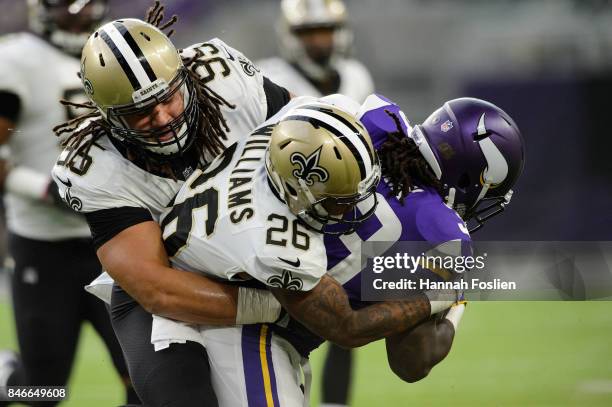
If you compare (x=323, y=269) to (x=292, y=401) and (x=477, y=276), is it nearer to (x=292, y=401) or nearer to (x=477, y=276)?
(x=292, y=401)

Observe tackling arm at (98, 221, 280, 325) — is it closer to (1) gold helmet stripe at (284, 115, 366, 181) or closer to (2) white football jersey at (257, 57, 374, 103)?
(1) gold helmet stripe at (284, 115, 366, 181)

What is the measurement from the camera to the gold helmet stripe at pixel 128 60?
9.06 ft

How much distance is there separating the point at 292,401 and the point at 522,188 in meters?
4.70

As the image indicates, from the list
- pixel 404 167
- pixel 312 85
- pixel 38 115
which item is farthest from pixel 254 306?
pixel 312 85

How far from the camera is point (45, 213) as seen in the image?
3.95m

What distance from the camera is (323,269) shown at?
8.60ft

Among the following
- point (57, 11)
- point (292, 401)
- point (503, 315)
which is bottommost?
point (503, 315)

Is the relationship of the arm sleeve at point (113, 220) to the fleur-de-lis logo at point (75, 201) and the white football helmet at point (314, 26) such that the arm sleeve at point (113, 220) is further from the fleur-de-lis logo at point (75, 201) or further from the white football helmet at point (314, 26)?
the white football helmet at point (314, 26)

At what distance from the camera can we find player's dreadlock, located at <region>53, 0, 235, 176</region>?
2.86 metres

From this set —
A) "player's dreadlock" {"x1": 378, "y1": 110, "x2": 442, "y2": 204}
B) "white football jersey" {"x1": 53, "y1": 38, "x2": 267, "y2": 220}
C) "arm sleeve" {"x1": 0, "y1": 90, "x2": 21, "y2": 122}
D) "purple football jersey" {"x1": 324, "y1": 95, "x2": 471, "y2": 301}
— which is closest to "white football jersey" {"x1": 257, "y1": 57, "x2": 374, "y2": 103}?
"arm sleeve" {"x1": 0, "y1": 90, "x2": 21, "y2": 122}

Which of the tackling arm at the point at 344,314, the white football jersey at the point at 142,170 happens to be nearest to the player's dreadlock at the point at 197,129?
the white football jersey at the point at 142,170

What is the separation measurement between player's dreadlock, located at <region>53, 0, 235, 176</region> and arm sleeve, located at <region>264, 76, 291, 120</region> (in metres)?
0.17

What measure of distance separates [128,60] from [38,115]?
135cm

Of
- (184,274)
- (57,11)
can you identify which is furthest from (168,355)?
(57,11)
